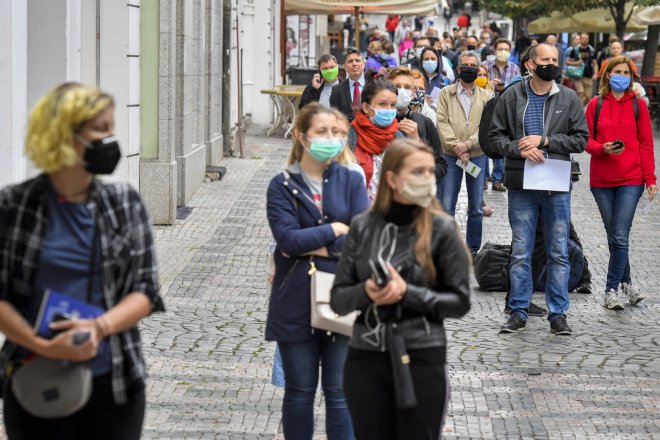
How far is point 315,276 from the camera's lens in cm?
565

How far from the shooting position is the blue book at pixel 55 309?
3.93 meters

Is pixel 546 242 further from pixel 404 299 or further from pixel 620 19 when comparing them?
pixel 620 19

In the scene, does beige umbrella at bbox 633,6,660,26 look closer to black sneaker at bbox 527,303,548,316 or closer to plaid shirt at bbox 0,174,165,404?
black sneaker at bbox 527,303,548,316

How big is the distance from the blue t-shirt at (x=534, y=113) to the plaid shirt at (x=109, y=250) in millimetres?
5476

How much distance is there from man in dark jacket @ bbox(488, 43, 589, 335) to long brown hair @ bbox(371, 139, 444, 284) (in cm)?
444

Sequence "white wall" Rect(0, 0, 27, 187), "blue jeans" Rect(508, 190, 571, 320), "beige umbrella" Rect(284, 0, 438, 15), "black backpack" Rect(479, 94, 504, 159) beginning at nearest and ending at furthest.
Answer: "white wall" Rect(0, 0, 27, 187), "blue jeans" Rect(508, 190, 571, 320), "black backpack" Rect(479, 94, 504, 159), "beige umbrella" Rect(284, 0, 438, 15)

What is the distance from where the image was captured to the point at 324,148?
18.9 ft

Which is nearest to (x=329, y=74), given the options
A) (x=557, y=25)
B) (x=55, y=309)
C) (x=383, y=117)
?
(x=383, y=117)

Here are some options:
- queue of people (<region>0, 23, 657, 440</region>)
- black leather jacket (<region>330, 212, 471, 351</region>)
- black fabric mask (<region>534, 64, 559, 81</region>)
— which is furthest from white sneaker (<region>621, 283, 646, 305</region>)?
black leather jacket (<region>330, 212, 471, 351</region>)

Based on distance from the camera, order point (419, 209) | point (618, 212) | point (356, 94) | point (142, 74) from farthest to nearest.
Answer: point (142, 74) < point (356, 94) < point (618, 212) < point (419, 209)

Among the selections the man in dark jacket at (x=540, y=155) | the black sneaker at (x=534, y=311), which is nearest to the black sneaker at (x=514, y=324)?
the man in dark jacket at (x=540, y=155)

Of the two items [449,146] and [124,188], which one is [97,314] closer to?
[124,188]

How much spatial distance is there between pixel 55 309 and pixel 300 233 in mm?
1844

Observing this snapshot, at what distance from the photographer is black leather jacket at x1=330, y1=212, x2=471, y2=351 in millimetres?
4684
